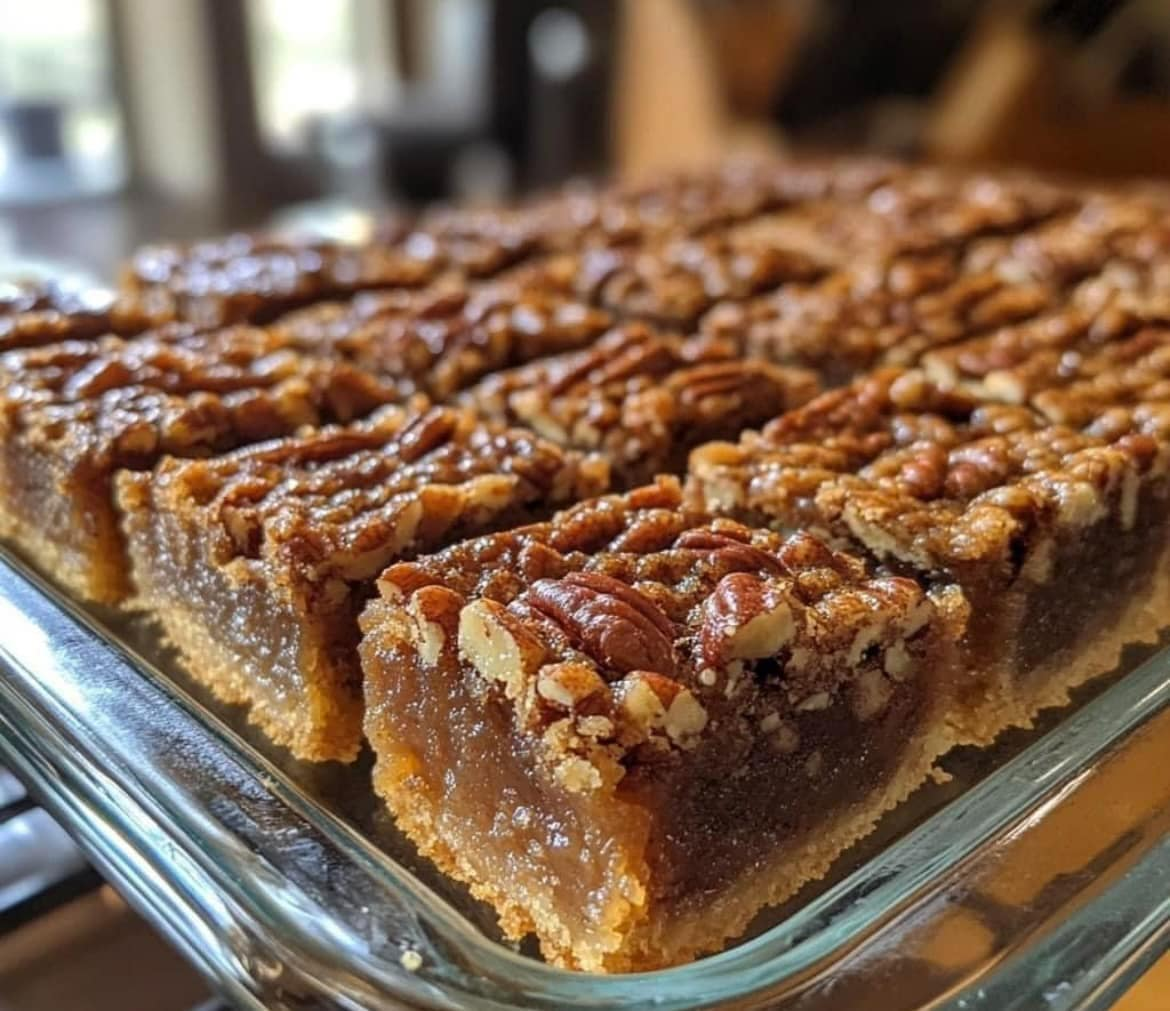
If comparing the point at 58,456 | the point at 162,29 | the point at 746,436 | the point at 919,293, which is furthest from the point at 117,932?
the point at 162,29

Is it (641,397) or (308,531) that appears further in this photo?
(641,397)

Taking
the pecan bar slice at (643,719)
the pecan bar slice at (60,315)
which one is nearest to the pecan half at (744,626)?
the pecan bar slice at (643,719)

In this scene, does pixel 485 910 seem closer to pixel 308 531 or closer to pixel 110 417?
pixel 308 531

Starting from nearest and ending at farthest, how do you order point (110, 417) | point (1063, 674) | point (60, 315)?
point (1063, 674)
point (110, 417)
point (60, 315)

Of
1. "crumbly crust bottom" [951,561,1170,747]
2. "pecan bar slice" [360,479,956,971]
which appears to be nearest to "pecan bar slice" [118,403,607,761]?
"pecan bar slice" [360,479,956,971]

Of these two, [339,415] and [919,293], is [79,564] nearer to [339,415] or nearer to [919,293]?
[339,415]

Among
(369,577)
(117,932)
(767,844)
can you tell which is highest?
(369,577)

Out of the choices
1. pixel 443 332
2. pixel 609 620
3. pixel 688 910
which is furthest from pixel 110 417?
pixel 688 910
